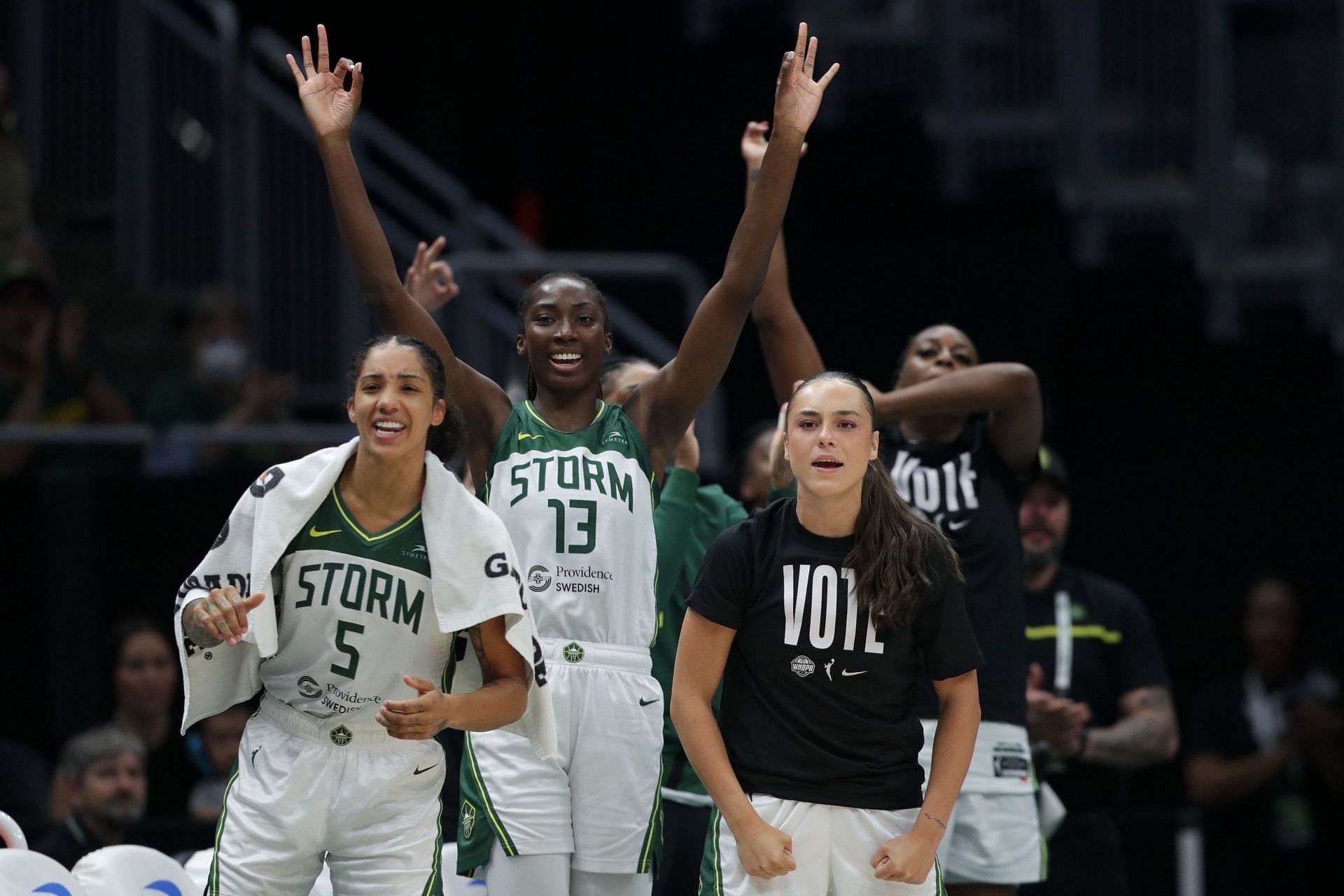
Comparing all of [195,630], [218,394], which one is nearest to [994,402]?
[195,630]

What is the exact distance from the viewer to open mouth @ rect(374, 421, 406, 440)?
157 inches

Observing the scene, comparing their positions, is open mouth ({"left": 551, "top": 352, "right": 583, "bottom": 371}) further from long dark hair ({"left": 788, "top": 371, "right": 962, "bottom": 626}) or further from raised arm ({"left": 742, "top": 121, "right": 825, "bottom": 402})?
raised arm ({"left": 742, "top": 121, "right": 825, "bottom": 402})

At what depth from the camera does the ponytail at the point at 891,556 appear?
414cm

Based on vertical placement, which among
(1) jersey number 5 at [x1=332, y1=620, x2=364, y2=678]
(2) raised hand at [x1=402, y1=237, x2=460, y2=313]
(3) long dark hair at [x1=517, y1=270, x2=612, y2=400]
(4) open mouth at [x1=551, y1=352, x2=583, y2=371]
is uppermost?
(2) raised hand at [x1=402, y1=237, x2=460, y2=313]

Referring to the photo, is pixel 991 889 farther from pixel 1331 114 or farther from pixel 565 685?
pixel 1331 114

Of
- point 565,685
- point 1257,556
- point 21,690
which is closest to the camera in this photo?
point 565,685

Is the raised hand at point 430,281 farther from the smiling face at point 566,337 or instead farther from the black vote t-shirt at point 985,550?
the black vote t-shirt at point 985,550

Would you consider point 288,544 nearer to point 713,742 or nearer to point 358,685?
point 358,685

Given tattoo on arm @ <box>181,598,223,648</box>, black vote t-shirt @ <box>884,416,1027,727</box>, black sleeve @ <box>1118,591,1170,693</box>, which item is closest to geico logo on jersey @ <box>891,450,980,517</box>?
black vote t-shirt @ <box>884,416,1027,727</box>

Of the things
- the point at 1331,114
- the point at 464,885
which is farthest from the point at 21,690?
the point at 1331,114

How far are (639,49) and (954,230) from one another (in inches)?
109

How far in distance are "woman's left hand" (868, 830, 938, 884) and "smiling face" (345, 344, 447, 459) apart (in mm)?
1338

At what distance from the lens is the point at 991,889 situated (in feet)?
17.1

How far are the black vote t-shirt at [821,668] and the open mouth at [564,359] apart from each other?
70 cm
